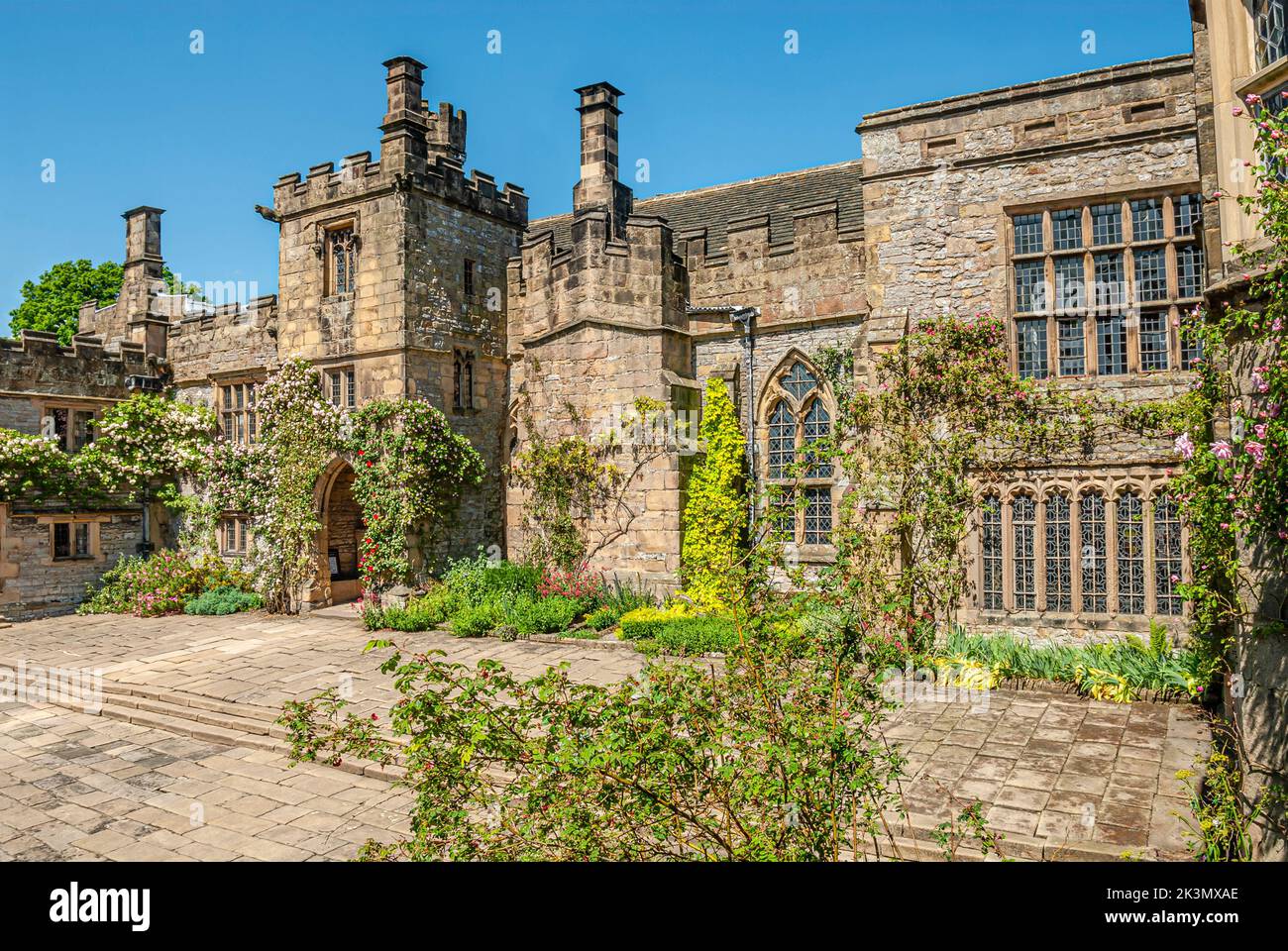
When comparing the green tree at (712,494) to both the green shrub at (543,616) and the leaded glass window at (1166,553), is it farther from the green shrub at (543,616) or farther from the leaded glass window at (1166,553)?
the leaded glass window at (1166,553)

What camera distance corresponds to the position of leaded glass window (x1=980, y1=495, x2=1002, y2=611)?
10.9 meters

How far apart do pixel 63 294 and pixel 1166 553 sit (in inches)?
1494

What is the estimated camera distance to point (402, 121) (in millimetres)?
16016

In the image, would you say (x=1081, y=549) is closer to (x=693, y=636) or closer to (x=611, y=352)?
(x=693, y=636)

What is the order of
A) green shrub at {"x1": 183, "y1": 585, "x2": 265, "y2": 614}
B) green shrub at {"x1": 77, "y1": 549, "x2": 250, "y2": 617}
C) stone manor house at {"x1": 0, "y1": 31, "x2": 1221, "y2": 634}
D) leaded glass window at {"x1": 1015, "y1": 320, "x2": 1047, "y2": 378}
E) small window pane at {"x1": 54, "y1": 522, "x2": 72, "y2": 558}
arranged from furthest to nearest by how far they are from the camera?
small window pane at {"x1": 54, "y1": 522, "x2": 72, "y2": 558} < green shrub at {"x1": 77, "y1": 549, "x2": 250, "y2": 617} < green shrub at {"x1": 183, "y1": 585, "x2": 265, "y2": 614} < leaded glass window at {"x1": 1015, "y1": 320, "x2": 1047, "y2": 378} < stone manor house at {"x1": 0, "y1": 31, "x2": 1221, "y2": 634}

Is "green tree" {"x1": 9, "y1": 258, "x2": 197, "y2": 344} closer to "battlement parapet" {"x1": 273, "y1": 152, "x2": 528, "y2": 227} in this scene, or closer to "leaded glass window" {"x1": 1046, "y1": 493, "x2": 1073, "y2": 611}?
"battlement parapet" {"x1": 273, "y1": 152, "x2": 528, "y2": 227}

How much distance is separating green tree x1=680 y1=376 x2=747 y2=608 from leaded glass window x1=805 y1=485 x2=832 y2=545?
1.09 metres

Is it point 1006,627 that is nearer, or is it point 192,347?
point 1006,627

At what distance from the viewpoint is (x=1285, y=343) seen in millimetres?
4547

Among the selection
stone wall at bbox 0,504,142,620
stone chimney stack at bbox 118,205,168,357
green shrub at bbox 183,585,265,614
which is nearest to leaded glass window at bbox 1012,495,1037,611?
green shrub at bbox 183,585,265,614

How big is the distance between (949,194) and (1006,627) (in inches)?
232

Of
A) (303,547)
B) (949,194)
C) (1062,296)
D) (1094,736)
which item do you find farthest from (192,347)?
(1094,736)

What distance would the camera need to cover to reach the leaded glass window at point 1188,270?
10.3m
